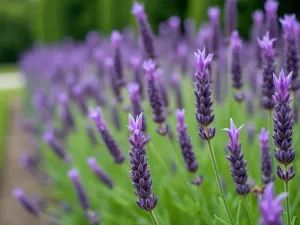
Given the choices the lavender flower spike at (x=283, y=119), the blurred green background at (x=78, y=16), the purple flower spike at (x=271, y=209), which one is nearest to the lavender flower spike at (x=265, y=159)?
the lavender flower spike at (x=283, y=119)

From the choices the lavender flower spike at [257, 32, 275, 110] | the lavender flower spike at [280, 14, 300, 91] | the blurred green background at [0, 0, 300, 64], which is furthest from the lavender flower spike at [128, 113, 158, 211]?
the blurred green background at [0, 0, 300, 64]

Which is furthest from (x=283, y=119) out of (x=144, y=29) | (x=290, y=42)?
(x=144, y=29)

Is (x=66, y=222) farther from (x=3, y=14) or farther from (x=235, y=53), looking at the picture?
(x=3, y=14)

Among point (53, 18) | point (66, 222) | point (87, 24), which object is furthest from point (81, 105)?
point (53, 18)

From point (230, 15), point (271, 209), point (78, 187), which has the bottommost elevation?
point (78, 187)

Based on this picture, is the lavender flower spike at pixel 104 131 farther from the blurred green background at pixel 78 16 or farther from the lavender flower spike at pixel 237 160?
the blurred green background at pixel 78 16

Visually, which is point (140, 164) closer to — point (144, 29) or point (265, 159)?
point (265, 159)
